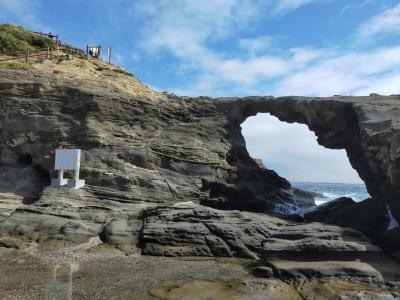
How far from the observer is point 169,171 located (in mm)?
24219

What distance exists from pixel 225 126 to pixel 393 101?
1005cm

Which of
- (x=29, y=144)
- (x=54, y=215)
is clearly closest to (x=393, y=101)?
(x=54, y=215)

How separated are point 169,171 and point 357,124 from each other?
35.7 feet

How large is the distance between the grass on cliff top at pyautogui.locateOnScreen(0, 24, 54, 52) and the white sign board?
1995cm

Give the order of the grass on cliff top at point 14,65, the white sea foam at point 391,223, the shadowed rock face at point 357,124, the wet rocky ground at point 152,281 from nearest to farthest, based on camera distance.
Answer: the wet rocky ground at point 152,281, the shadowed rock face at point 357,124, the white sea foam at point 391,223, the grass on cliff top at point 14,65

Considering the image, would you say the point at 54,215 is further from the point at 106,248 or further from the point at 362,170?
the point at 362,170

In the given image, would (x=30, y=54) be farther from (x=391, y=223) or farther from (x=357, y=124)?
(x=391, y=223)

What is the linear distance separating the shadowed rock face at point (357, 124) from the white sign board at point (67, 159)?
10.2 metres

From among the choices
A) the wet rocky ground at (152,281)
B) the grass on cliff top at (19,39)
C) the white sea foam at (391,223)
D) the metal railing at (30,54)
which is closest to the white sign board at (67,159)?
the wet rocky ground at (152,281)

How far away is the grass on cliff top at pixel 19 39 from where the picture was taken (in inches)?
1506

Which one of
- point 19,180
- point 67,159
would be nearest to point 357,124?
point 67,159

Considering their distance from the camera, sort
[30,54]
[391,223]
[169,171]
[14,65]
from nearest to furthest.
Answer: [391,223]
[169,171]
[14,65]
[30,54]

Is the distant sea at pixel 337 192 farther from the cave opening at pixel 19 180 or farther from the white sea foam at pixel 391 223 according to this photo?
the cave opening at pixel 19 180

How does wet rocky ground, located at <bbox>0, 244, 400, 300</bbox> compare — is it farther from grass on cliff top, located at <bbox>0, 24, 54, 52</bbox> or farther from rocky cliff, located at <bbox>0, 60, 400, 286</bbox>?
grass on cliff top, located at <bbox>0, 24, 54, 52</bbox>
